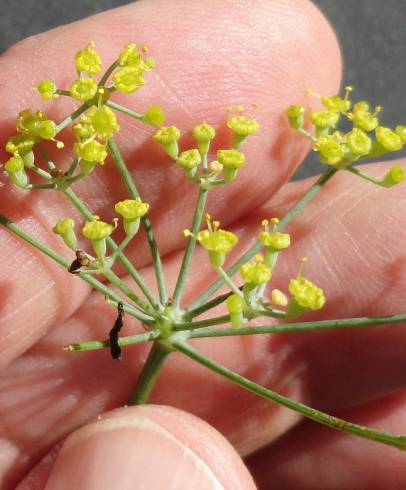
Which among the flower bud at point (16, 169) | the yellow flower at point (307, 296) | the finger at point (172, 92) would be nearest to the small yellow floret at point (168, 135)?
the finger at point (172, 92)

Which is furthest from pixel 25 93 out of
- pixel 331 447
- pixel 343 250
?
pixel 331 447

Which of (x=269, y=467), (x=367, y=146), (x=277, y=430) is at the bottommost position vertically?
(x=269, y=467)

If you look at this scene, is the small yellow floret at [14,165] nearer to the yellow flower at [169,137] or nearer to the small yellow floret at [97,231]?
the small yellow floret at [97,231]

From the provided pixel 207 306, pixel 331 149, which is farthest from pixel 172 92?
pixel 207 306

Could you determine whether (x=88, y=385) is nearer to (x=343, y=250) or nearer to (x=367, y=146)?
(x=343, y=250)

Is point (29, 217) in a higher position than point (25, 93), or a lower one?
lower

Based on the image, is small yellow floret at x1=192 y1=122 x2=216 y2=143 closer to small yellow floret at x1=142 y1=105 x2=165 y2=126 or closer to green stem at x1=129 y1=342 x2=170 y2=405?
small yellow floret at x1=142 y1=105 x2=165 y2=126

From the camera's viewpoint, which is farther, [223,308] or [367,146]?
[223,308]
